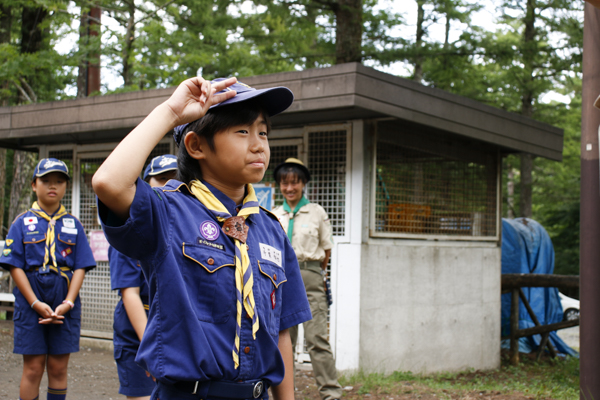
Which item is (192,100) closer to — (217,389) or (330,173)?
(217,389)

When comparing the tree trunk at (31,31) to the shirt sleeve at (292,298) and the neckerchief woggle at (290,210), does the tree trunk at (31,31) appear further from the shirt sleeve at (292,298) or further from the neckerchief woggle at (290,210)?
the shirt sleeve at (292,298)

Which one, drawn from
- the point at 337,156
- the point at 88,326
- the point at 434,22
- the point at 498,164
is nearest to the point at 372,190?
the point at 337,156

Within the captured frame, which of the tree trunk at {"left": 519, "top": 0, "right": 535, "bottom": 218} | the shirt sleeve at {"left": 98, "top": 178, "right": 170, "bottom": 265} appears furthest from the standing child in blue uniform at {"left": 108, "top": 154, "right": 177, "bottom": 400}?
the tree trunk at {"left": 519, "top": 0, "right": 535, "bottom": 218}

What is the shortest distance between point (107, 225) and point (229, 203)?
50 cm

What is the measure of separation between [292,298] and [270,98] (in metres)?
0.74

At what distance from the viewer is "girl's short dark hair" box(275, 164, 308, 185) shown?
600 cm

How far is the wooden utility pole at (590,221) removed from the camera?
13.6 ft

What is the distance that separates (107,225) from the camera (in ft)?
5.23

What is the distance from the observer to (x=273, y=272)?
6.66 ft

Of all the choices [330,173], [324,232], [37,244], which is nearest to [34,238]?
[37,244]

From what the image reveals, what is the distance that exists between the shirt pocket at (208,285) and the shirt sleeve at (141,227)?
10 centimetres

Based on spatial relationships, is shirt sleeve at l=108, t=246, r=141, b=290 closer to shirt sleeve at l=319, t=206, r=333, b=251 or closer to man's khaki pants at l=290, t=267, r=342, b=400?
man's khaki pants at l=290, t=267, r=342, b=400

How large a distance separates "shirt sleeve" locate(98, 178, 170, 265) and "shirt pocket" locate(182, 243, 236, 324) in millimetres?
102


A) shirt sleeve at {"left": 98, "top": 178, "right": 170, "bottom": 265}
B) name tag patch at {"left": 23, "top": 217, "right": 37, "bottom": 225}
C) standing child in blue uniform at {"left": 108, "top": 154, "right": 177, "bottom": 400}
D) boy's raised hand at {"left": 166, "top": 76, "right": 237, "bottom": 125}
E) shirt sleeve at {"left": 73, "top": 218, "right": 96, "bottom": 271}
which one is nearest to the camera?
shirt sleeve at {"left": 98, "top": 178, "right": 170, "bottom": 265}
